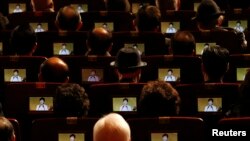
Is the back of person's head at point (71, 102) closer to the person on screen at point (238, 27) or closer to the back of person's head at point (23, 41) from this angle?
the back of person's head at point (23, 41)

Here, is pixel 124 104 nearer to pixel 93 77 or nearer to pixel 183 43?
pixel 93 77

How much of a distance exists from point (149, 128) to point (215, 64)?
4.89ft

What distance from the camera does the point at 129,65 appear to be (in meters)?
6.07

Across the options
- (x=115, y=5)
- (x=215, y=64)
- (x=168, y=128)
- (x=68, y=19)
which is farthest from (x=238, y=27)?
(x=168, y=128)

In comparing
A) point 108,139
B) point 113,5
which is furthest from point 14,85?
point 113,5

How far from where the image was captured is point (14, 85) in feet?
17.9

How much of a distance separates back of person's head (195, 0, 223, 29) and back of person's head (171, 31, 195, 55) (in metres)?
1.02

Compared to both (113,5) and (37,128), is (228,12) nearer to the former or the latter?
(113,5)

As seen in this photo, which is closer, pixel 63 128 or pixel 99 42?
pixel 63 128

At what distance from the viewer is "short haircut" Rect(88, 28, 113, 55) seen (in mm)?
6789

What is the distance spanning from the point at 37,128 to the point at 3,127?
2.16ft

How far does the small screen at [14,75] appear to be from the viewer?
6.24 metres

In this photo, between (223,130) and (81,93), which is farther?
(81,93)

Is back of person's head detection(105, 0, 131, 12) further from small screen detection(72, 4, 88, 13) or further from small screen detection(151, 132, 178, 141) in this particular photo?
small screen detection(151, 132, 178, 141)
